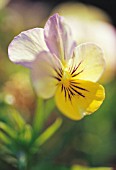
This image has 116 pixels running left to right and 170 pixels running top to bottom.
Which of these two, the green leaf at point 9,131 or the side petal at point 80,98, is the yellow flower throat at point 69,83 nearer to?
the side petal at point 80,98

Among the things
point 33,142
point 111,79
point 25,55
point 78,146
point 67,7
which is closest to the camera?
point 25,55

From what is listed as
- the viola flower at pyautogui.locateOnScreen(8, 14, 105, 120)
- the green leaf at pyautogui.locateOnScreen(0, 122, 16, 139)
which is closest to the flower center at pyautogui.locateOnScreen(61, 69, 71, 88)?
the viola flower at pyautogui.locateOnScreen(8, 14, 105, 120)

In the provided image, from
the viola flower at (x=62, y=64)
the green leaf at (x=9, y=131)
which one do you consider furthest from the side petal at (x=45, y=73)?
the green leaf at (x=9, y=131)

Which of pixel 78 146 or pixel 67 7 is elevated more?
pixel 67 7

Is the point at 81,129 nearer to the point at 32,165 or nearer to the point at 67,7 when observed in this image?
the point at 32,165

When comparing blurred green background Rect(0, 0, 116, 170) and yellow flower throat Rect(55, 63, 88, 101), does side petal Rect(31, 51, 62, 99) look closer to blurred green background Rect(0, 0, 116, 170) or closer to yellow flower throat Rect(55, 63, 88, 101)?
yellow flower throat Rect(55, 63, 88, 101)

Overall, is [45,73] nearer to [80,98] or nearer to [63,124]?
[80,98]

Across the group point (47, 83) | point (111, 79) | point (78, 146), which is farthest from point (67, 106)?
point (111, 79)
